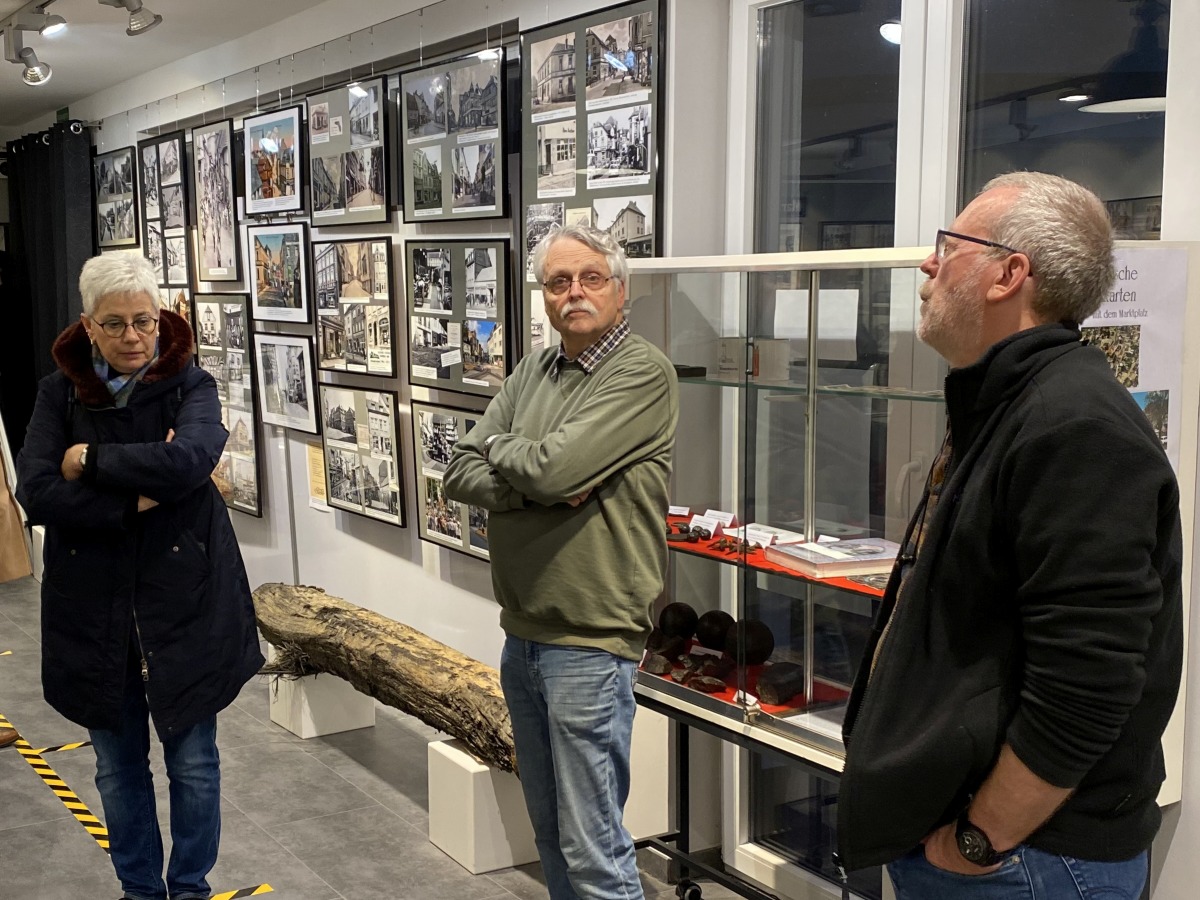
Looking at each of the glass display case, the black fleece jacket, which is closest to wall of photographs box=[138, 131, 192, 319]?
the glass display case

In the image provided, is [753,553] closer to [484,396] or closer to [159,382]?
[159,382]

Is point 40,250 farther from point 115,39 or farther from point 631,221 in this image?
point 631,221

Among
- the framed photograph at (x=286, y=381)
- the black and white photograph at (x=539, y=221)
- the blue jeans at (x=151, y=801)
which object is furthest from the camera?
the framed photograph at (x=286, y=381)

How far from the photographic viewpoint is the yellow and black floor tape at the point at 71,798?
3451mm

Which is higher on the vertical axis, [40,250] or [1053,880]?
[40,250]

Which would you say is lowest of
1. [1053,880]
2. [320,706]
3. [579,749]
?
[320,706]

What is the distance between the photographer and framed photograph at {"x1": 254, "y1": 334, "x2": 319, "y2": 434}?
5941 mm

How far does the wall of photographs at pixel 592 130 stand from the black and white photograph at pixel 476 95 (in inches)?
8.2

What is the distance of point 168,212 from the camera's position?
722 cm

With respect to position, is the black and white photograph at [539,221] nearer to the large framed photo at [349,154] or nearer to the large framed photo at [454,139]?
the large framed photo at [454,139]

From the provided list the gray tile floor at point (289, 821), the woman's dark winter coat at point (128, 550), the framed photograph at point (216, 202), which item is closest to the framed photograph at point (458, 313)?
the gray tile floor at point (289, 821)

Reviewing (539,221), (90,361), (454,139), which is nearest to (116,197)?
(454,139)

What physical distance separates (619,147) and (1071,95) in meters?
1.40

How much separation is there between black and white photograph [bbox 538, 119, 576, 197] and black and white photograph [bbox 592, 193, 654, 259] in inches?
7.8
